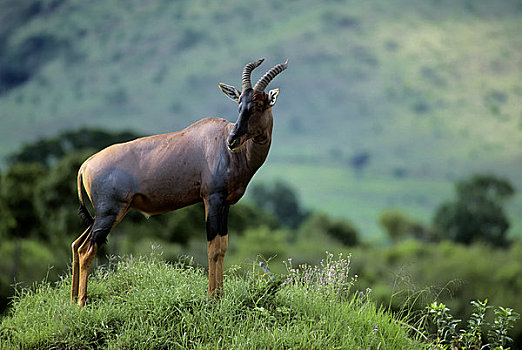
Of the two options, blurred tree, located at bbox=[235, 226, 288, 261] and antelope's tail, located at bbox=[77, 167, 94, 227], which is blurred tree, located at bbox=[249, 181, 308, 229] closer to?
blurred tree, located at bbox=[235, 226, 288, 261]

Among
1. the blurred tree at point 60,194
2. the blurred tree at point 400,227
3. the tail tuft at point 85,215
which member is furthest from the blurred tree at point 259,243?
the tail tuft at point 85,215

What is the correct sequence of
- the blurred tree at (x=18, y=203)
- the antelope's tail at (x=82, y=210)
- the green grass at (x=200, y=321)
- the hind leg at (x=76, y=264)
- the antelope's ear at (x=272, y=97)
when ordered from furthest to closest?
the blurred tree at (x=18, y=203)
the antelope's tail at (x=82, y=210)
the hind leg at (x=76, y=264)
the antelope's ear at (x=272, y=97)
the green grass at (x=200, y=321)

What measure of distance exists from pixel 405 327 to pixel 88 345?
12.4 ft

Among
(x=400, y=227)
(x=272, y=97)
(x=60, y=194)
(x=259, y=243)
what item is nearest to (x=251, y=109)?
(x=272, y=97)

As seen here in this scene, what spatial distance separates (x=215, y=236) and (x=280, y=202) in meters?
51.0

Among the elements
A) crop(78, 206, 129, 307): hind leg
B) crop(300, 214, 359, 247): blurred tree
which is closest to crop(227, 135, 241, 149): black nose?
crop(78, 206, 129, 307): hind leg

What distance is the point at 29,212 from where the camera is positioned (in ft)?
68.3

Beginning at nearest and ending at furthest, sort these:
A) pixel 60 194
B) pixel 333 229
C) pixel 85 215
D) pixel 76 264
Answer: pixel 76 264 < pixel 85 215 < pixel 60 194 < pixel 333 229

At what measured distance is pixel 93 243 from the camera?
661 centimetres

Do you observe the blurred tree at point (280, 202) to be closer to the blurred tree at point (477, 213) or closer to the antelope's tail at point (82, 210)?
the blurred tree at point (477, 213)

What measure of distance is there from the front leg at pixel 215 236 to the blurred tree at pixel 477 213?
43041 mm

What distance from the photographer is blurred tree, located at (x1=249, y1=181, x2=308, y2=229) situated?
56.5 metres

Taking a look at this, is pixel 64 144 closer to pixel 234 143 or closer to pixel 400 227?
pixel 400 227

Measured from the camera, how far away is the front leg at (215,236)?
254 inches
